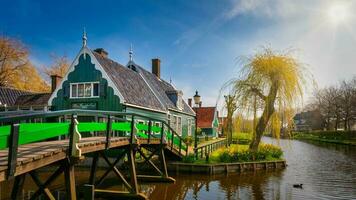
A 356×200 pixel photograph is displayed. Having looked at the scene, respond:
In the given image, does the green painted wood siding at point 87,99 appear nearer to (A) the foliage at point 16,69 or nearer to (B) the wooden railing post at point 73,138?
(B) the wooden railing post at point 73,138

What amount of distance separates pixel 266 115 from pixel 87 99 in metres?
13.0

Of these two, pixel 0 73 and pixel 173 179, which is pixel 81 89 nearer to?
pixel 173 179

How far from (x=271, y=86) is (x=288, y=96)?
4.49 feet

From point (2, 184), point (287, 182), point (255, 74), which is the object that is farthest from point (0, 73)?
point (287, 182)

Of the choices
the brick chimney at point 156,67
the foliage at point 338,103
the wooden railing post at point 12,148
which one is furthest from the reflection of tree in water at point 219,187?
the foliage at point 338,103

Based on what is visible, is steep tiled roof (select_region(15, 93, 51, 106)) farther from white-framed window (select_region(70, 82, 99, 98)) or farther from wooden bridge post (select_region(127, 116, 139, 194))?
wooden bridge post (select_region(127, 116, 139, 194))

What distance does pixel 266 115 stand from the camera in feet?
78.7

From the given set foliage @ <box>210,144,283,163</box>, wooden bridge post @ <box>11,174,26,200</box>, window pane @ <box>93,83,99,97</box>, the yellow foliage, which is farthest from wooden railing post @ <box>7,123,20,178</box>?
the yellow foliage

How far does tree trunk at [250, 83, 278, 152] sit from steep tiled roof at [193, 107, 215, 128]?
29.8m

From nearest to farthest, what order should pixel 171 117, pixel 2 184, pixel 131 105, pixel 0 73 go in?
1. pixel 2 184
2. pixel 131 105
3. pixel 171 117
4. pixel 0 73

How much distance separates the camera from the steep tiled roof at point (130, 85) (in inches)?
955

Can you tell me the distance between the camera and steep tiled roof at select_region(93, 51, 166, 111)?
79.6ft

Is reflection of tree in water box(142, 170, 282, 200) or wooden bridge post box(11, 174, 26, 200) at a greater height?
wooden bridge post box(11, 174, 26, 200)

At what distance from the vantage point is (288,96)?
23.7 metres
